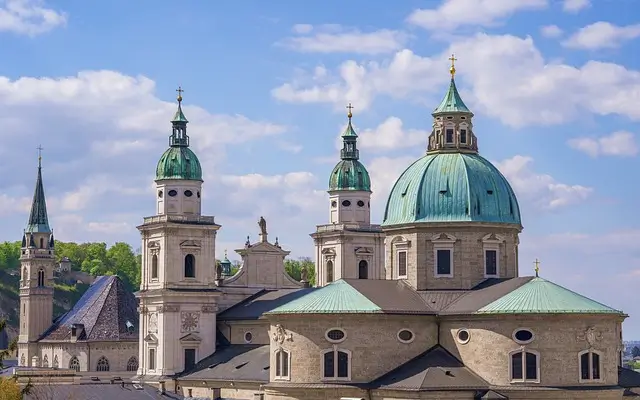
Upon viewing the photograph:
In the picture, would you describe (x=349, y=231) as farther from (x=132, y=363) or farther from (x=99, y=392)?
(x=99, y=392)

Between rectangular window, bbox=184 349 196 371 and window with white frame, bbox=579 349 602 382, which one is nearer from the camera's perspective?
window with white frame, bbox=579 349 602 382

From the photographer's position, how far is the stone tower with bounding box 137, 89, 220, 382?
118312mm

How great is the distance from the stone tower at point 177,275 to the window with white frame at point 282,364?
2596 cm

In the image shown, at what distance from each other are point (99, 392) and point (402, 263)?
2376 cm

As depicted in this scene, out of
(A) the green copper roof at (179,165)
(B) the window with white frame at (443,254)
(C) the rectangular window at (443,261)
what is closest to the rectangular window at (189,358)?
(A) the green copper roof at (179,165)

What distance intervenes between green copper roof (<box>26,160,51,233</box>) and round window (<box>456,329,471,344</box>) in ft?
291

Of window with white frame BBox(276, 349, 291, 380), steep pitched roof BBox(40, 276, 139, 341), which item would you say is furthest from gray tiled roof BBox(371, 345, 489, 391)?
steep pitched roof BBox(40, 276, 139, 341)

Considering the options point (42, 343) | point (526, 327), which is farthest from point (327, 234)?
point (526, 327)

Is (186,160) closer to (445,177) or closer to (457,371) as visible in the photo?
(445,177)

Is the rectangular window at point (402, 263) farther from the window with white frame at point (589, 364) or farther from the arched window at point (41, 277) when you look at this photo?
the arched window at point (41, 277)

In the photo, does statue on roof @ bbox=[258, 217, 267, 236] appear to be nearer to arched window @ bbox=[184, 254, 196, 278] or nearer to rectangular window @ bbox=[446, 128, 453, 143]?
arched window @ bbox=[184, 254, 196, 278]

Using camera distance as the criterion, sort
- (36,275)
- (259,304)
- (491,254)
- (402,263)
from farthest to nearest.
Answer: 1. (36,275)
2. (259,304)
3. (402,263)
4. (491,254)

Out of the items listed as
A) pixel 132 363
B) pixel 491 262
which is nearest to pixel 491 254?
pixel 491 262

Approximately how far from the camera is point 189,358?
119 metres
